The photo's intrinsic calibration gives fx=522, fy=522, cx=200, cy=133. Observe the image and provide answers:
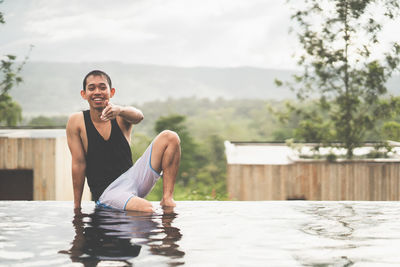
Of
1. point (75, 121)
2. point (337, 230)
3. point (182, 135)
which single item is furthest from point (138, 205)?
point (182, 135)

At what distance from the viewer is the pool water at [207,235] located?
1880mm

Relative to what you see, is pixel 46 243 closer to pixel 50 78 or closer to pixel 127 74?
pixel 50 78

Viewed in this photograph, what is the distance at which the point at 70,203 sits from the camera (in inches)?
142

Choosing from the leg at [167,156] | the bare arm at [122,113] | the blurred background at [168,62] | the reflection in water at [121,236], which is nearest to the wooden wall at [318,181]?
the leg at [167,156]

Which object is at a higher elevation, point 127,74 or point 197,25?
point 197,25

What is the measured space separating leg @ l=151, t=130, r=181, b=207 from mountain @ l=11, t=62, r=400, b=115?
3466cm

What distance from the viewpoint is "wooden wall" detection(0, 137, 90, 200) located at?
9484 mm

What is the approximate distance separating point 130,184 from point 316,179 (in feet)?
18.9

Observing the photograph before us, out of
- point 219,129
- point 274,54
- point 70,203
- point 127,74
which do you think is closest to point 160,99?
point 127,74

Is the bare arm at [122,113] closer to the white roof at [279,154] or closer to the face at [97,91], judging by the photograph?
the face at [97,91]

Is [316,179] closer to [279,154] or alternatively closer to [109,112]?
[279,154]

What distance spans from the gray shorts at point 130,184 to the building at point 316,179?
16.6 feet

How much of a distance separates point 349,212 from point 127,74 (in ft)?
140

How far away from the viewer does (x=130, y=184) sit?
3.21 meters
